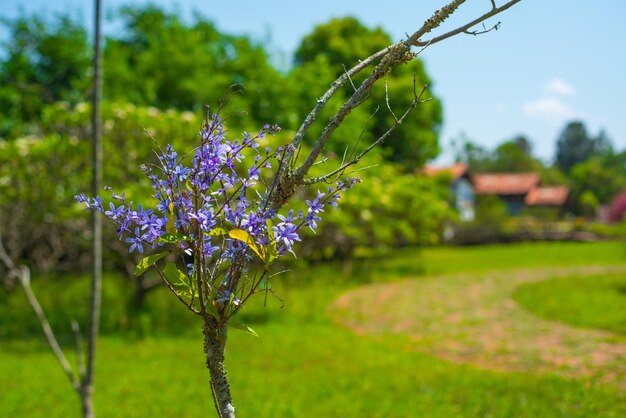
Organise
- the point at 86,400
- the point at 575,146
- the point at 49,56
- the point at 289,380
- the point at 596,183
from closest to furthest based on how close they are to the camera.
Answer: the point at 86,400 → the point at 289,380 → the point at 49,56 → the point at 596,183 → the point at 575,146

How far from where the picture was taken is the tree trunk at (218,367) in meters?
1.78

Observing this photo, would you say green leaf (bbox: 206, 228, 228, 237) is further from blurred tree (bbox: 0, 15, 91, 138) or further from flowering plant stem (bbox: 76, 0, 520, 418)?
blurred tree (bbox: 0, 15, 91, 138)

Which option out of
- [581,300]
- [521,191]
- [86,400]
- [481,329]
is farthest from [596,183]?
[86,400]

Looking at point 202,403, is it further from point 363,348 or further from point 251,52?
point 251,52

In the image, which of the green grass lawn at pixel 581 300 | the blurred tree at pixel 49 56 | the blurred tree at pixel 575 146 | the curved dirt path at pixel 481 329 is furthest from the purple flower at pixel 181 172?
the blurred tree at pixel 575 146

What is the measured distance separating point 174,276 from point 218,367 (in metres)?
0.31

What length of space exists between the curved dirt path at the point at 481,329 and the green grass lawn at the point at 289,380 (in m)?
0.55

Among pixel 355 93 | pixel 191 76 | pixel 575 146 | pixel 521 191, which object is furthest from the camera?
pixel 575 146

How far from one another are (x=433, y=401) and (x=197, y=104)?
12.9 meters

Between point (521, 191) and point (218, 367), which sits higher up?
point (521, 191)

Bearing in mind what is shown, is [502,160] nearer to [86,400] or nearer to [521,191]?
[521,191]

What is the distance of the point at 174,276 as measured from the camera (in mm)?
1920

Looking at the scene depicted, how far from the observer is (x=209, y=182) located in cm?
187

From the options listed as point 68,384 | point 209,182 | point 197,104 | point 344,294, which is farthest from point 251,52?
point 209,182
